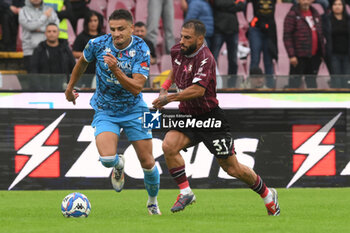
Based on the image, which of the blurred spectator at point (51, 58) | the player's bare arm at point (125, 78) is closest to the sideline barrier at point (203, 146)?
the blurred spectator at point (51, 58)

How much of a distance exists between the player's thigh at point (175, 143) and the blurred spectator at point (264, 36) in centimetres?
660

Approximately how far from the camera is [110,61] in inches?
333

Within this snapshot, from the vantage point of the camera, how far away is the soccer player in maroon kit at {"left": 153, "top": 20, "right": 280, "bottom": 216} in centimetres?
905

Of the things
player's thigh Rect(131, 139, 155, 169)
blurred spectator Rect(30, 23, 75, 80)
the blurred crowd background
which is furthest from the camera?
the blurred crowd background

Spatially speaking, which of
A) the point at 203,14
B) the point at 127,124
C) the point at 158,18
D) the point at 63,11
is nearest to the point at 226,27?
the point at 203,14

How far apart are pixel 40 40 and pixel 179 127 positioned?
6.37m

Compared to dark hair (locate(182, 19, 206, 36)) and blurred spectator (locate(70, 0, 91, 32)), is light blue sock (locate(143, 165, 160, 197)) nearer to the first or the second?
dark hair (locate(182, 19, 206, 36))

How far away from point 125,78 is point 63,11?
7.00 metres

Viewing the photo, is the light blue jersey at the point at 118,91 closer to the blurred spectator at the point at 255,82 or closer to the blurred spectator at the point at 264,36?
the blurred spectator at the point at 255,82

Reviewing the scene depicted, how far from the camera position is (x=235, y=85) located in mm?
13289

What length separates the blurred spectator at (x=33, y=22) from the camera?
14767 mm

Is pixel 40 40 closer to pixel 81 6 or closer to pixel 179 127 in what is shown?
pixel 81 6

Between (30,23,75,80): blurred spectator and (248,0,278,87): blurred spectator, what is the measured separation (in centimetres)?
359

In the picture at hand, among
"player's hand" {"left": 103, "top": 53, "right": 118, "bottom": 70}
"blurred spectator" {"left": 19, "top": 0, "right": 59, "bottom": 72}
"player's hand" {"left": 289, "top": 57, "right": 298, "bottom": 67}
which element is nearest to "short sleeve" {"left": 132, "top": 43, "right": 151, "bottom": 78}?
"player's hand" {"left": 103, "top": 53, "right": 118, "bottom": 70}
